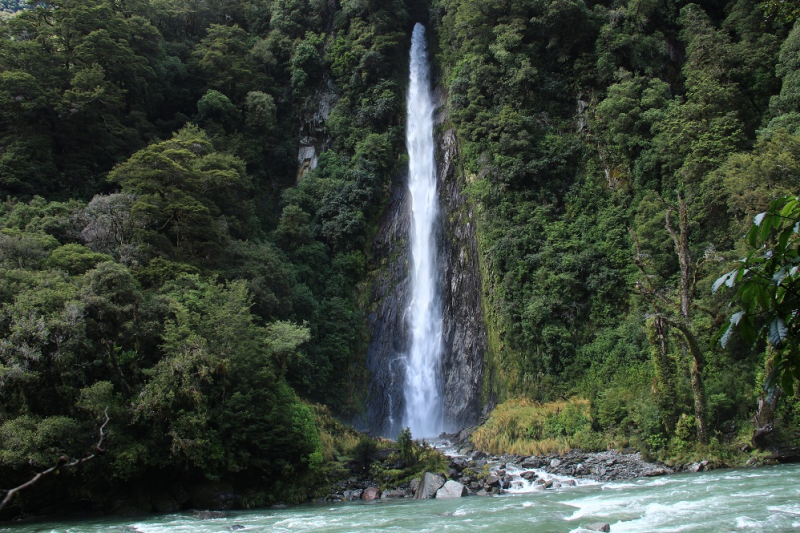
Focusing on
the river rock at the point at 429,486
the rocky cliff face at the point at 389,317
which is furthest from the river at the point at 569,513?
the rocky cliff face at the point at 389,317

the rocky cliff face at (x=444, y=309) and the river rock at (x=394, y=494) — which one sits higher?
the rocky cliff face at (x=444, y=309)

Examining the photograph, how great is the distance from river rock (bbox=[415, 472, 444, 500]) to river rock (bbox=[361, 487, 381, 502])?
1.27 meters

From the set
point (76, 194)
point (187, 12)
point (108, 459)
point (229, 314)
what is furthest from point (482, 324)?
point (187, 12)

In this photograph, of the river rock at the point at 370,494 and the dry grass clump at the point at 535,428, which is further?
the dry grass clump at the point at 535,428

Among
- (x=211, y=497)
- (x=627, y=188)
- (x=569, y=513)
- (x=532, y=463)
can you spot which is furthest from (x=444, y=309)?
(x=569, y=513)

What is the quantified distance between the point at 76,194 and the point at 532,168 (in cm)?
2169

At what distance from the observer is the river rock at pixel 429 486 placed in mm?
15734

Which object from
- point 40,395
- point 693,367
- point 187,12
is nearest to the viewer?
point 40,395

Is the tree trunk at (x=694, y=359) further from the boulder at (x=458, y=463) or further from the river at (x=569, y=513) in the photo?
the boulder at (x=458, y=463)

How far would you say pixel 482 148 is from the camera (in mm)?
27953

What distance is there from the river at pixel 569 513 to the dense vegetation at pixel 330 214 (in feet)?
6.34

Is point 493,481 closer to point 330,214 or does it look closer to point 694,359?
point 694,359

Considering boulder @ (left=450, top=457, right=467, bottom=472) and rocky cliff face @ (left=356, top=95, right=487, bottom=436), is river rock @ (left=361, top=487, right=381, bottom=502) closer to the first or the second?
boulder @ (left=450, top=457, right=467, bottom=472)

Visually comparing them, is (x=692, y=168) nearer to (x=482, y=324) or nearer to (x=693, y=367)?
(x=693, y=367)
